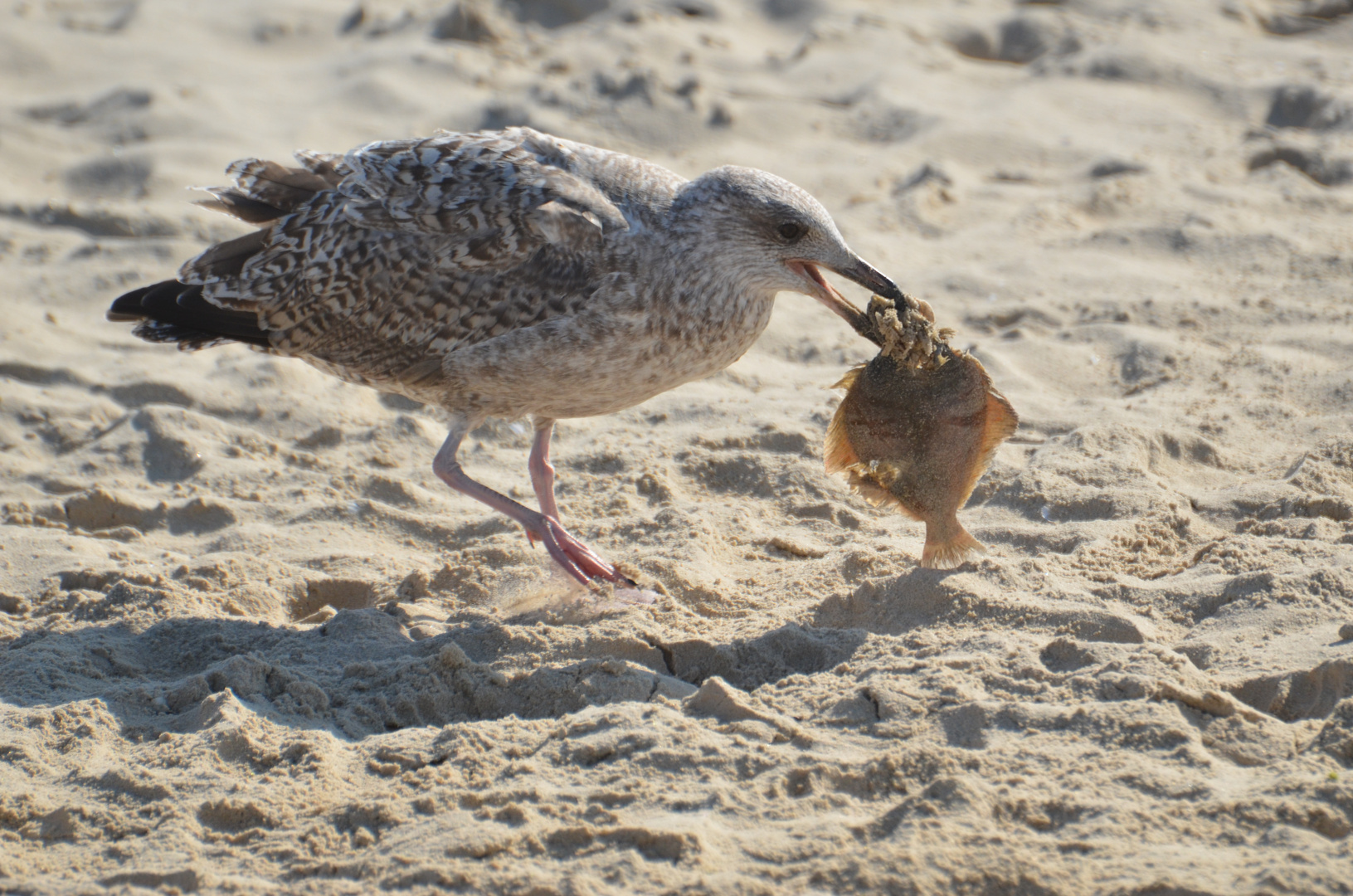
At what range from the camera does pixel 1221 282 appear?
6.26 m

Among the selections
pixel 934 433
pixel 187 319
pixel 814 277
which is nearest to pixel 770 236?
pixel 814 277

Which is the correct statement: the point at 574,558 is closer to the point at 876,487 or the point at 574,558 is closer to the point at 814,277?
the point at 876,487

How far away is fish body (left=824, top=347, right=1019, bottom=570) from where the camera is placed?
405 cm

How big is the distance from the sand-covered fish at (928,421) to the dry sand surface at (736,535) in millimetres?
214

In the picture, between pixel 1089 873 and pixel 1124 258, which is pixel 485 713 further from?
pixel 1124 258

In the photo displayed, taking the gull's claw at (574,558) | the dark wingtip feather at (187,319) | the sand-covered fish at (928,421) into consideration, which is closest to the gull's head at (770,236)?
the sand-covered fish at (928,421)

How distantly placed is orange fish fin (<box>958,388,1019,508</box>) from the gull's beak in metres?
0.49

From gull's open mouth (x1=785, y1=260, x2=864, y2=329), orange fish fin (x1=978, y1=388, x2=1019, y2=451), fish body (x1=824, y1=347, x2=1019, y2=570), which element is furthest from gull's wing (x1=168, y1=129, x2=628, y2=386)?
orange fish fin (x1=978, y1=388, x2=1019, y2=451)

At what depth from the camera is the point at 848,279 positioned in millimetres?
4371

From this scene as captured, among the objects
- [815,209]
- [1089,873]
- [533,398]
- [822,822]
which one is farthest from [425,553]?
[1089,873]

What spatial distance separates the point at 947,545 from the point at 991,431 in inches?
15.8

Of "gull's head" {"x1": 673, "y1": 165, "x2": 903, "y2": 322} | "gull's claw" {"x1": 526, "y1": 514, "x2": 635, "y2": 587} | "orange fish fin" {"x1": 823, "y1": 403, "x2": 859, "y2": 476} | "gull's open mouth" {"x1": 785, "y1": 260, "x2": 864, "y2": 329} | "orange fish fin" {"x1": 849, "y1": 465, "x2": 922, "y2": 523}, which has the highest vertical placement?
"gull's head" {"x1": 673, "y1": 165, "x2": 903, "y2": 322}

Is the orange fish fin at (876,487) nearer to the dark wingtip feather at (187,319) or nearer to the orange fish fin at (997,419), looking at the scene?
the orange fish fin at (997,419)

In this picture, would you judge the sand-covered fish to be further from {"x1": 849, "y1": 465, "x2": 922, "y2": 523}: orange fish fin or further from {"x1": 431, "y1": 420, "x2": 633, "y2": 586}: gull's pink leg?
{"x1": 431, "y1": 420, "x2": 633, "y2": 586}: gull's pink leg
